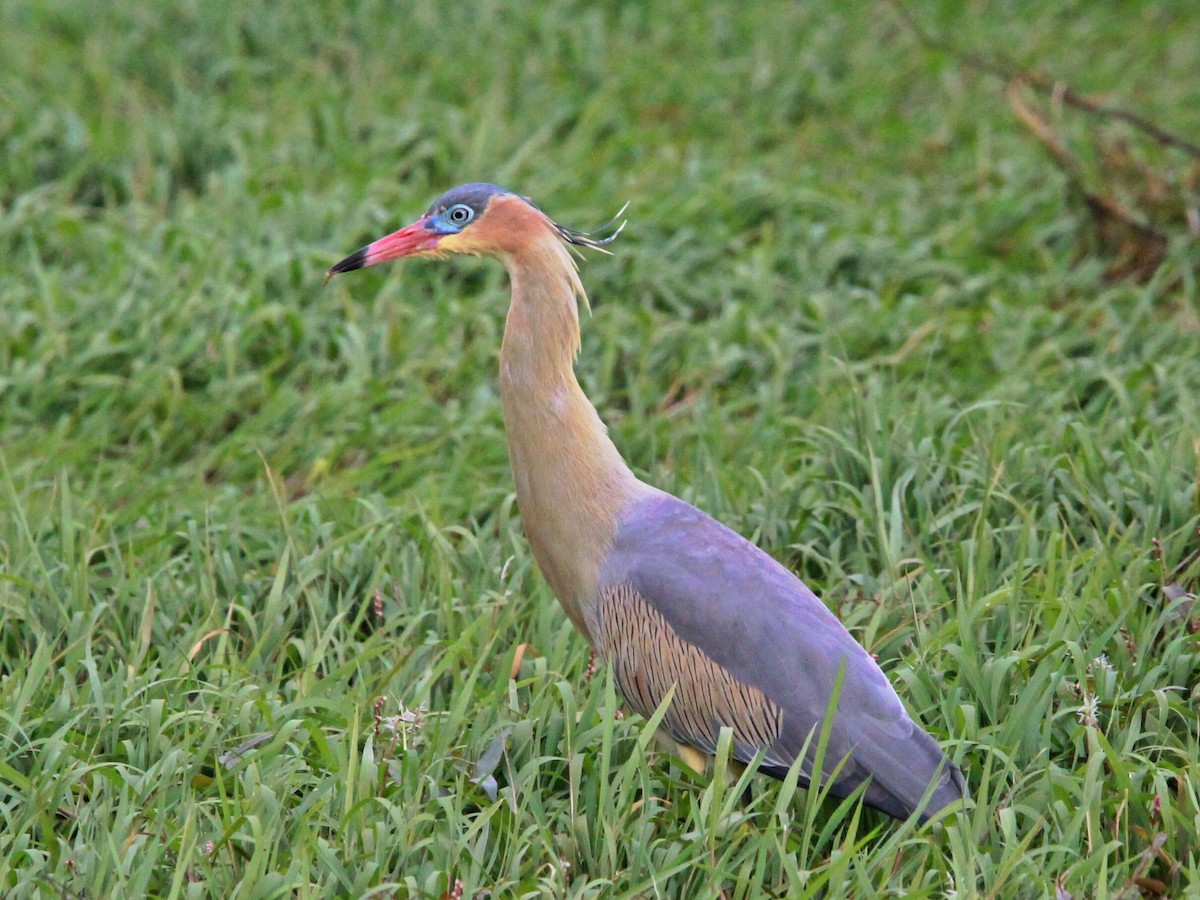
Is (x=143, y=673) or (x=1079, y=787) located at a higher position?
(x=1079, y=787)

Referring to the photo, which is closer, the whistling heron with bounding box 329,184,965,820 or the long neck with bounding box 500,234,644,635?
the whistling heron with bounding box 329,184,965,820

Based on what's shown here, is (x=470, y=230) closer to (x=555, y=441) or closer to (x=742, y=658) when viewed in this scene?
(x=555, y=441)

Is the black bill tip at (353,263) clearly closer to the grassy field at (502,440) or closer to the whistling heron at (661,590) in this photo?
the whistling heron at (661,590)

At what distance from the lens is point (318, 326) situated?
5566mm

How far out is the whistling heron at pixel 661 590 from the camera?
3.12 m

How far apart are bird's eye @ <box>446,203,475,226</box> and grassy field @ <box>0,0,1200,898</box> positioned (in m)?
0.92

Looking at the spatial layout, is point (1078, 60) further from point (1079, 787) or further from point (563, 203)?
point (1079, 787)

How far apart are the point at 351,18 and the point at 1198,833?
20.6ft

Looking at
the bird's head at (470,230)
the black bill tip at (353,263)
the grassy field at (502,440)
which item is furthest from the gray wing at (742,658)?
the black bill tip at (353,263)

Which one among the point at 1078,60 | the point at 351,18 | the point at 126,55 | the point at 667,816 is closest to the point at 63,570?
the point at 667,816

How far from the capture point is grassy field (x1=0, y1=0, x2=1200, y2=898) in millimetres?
3018

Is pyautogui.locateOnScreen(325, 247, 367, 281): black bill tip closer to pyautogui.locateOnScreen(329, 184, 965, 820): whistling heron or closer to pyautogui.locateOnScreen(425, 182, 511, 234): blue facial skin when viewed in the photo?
pyautogui.locateOnScreen(329, 184, 965, 820): whistling heron

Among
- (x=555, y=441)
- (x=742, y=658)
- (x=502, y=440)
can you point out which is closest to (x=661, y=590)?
(x=742, y=658)

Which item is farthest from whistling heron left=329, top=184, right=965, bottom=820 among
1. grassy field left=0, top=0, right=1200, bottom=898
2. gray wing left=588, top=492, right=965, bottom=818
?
grassy field left=0, top=0, right=1200, bottom=898
